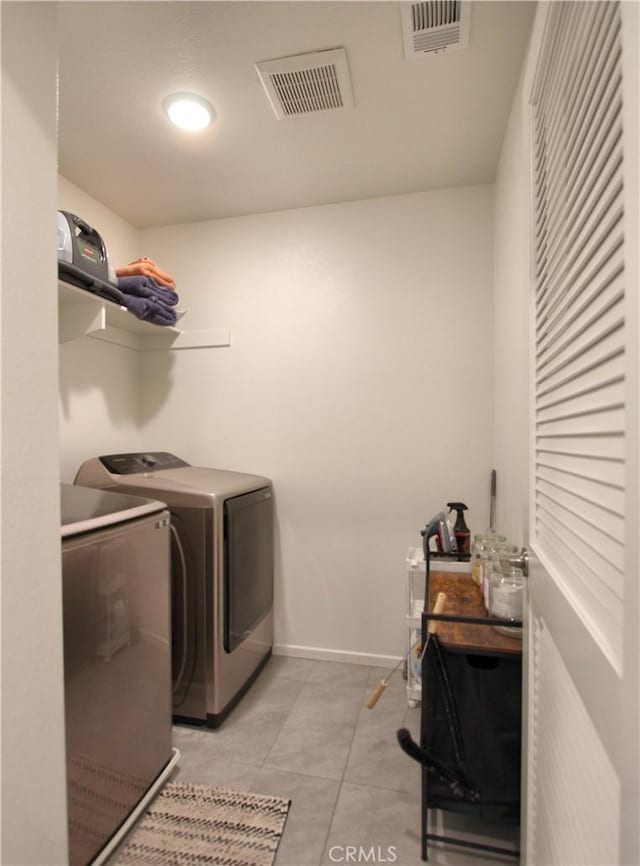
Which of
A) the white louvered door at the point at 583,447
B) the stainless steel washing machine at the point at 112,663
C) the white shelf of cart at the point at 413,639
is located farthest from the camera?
the white shelf of cart at the point at 413,639

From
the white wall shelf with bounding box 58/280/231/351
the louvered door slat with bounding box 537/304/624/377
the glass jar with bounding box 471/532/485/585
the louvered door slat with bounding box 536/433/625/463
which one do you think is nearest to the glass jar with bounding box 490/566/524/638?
the glass jar with bounding box 471/532/485/585

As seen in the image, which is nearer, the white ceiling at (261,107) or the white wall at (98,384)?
the white ceiling at (261,107)

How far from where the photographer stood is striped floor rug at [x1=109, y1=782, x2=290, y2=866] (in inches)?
50.2

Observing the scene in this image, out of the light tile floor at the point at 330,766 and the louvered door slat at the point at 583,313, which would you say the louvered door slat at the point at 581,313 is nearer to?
the louvered door slat at the point at 583,313

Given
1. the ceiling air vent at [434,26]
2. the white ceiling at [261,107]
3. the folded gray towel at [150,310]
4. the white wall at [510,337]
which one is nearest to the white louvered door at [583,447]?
the white wall at [510,337]

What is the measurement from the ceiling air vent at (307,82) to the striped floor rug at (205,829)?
2.60m

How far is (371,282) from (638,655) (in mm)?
2183

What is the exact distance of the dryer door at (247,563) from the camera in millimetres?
1902

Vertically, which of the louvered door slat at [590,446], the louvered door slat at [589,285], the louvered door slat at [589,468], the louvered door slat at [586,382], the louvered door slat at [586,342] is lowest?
the louvered door slat at [589,468]

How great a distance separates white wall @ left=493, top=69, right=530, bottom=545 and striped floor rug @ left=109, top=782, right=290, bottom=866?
1.27 meters

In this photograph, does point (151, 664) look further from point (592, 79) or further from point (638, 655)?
point (592, 79)

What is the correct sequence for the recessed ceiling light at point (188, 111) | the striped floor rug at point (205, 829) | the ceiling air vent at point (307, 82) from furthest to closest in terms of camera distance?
the recessed ceiling light at point (188, 111) < the ceiling air vent at point (307, 82) < the striped floor rug at point (205, 829)

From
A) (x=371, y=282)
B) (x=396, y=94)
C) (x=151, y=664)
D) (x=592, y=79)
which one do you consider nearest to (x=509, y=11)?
(x=396, y=94)

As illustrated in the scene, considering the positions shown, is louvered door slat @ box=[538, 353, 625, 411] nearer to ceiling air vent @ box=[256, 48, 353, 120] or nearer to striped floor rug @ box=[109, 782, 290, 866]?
ceiling air vent @ box=[256, 48, 353, 120]
